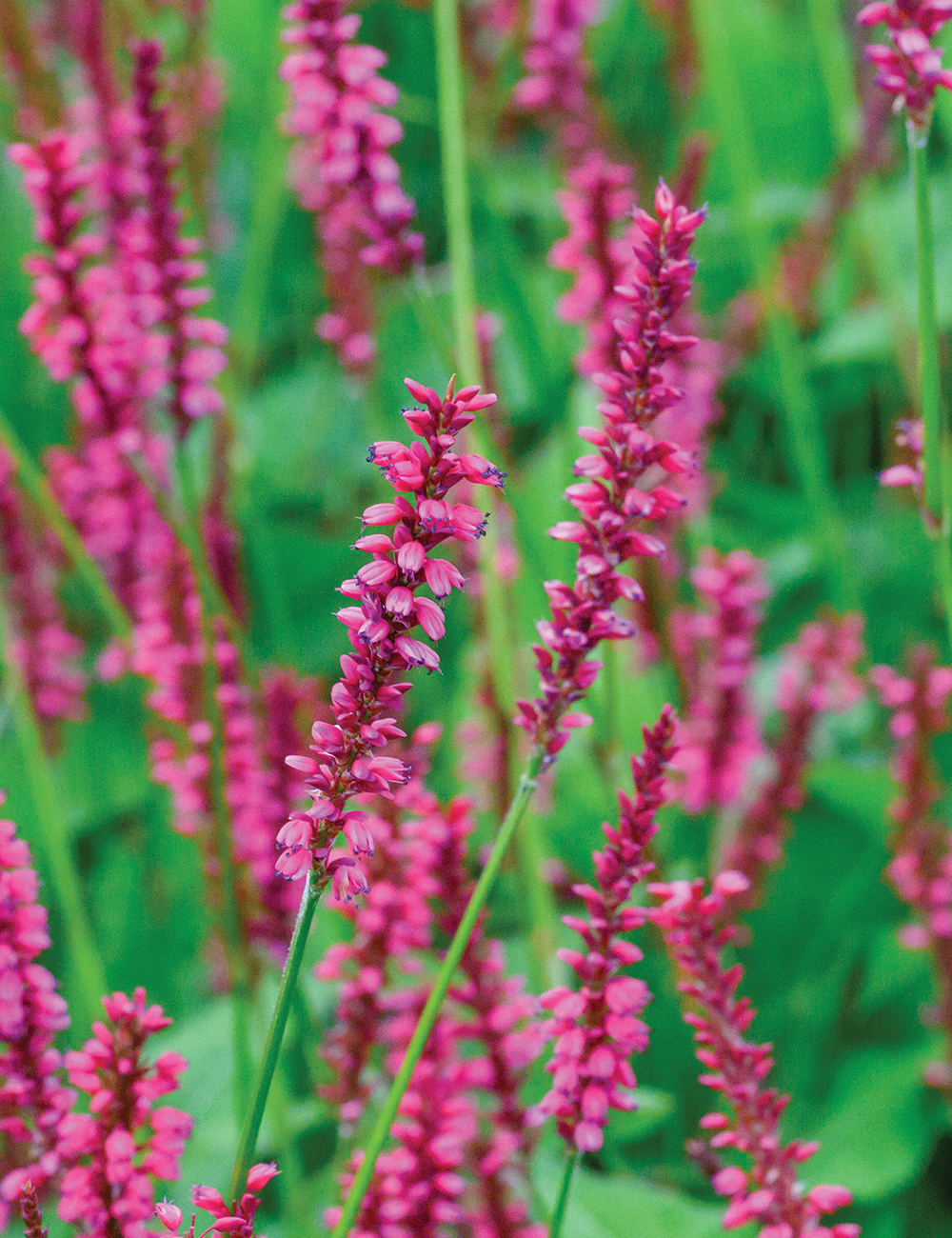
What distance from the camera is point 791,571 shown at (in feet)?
5.39

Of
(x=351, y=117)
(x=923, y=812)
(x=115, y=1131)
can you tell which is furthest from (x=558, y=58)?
(x=115, y=1131)

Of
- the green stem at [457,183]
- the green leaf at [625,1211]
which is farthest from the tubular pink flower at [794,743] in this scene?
the green stem at [457,183]

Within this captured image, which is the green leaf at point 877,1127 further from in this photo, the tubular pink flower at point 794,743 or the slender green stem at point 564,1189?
the slender green stem at point 564,1189

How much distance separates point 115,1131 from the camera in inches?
18.2

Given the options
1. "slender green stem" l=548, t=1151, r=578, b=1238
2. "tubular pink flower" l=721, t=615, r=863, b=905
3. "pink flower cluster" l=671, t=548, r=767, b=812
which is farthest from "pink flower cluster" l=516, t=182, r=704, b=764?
"tubular pink flower" l=721, t=615, r=863, b=905

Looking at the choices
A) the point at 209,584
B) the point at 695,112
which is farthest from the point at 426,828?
the point at 695,112

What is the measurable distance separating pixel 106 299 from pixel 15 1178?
0.62 metres

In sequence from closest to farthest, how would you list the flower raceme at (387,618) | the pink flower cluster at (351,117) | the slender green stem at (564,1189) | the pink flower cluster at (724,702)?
1. the flower raceme at (387,618)
2. the slender green stem at (564,1189)
3. the pink flower cluster at (351,117)
4. the pink flower cluster at (724,702)

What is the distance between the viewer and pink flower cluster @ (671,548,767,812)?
971 millimetres

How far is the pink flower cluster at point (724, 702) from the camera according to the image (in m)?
0.97

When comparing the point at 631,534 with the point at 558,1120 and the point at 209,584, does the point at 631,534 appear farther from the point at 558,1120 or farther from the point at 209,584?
the point at 209,584

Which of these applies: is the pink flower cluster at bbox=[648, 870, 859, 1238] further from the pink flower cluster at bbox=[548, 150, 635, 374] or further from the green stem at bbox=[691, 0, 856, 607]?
the green stem at bbox=[691, 0, 856, 607]

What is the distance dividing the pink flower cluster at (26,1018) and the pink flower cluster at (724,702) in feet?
1.93

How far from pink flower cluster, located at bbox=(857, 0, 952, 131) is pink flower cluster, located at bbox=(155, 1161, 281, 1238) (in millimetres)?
518
